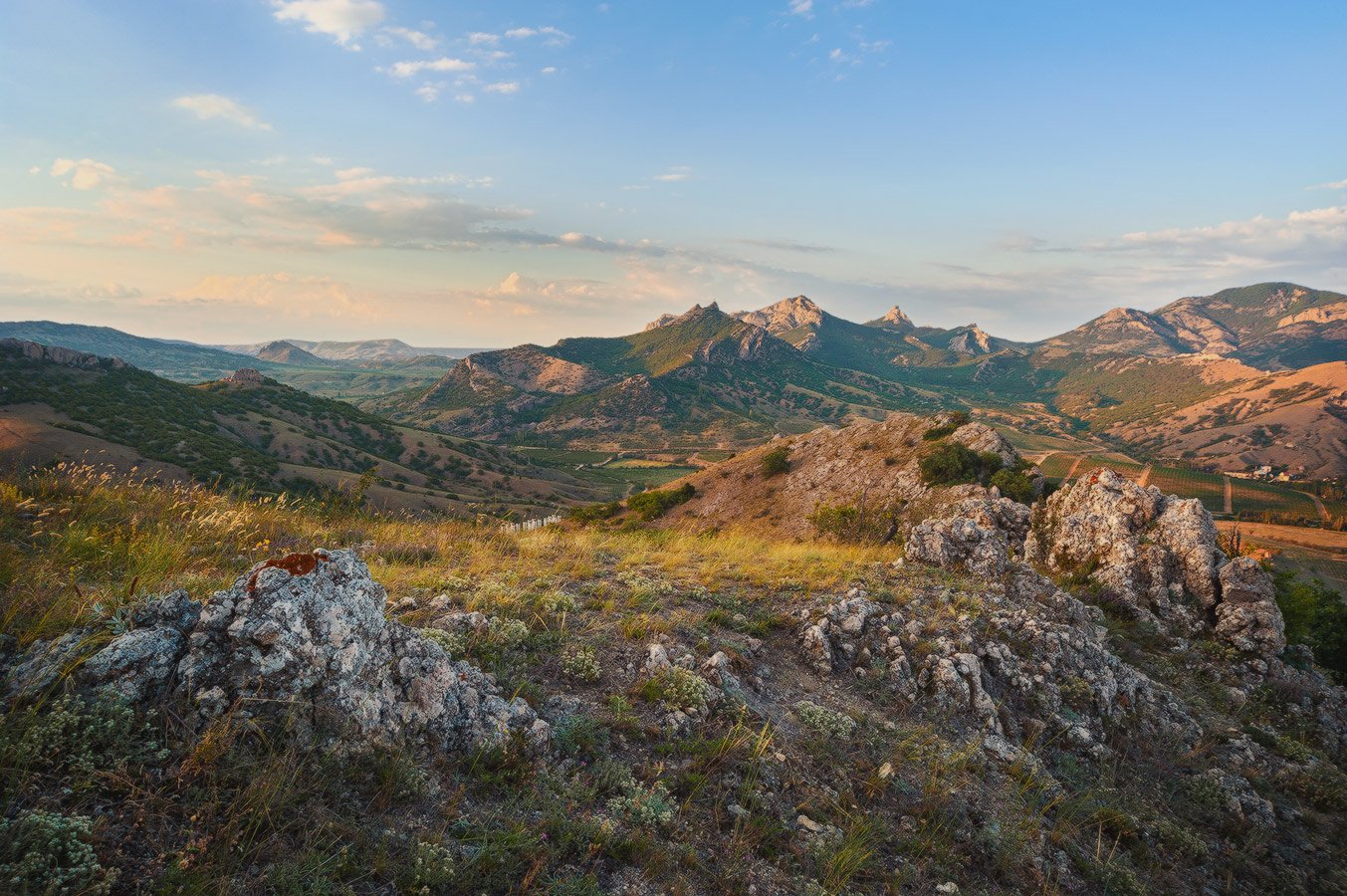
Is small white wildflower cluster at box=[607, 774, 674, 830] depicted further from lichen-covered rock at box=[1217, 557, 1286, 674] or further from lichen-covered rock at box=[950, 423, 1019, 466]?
lichen-covered rock at box=[950, 423, 1019, 466]

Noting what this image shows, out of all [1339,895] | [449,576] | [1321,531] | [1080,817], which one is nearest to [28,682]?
[449,576]

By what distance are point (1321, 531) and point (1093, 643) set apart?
19398 centimetres

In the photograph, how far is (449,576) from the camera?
9344 mm

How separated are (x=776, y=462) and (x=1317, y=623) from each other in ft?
143

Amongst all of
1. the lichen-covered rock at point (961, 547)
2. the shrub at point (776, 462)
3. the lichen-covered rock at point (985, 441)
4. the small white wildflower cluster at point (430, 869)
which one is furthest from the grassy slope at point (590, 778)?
the shrub at point (776, 462)

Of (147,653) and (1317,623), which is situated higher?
(147,653)

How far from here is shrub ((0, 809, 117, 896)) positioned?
2.98 metres

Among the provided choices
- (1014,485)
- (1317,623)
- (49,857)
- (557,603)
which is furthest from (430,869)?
(1014,485)

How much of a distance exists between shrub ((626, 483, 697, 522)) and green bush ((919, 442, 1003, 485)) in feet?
94.9

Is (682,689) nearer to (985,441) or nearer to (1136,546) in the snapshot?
(1136,546)

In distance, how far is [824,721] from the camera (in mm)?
7438

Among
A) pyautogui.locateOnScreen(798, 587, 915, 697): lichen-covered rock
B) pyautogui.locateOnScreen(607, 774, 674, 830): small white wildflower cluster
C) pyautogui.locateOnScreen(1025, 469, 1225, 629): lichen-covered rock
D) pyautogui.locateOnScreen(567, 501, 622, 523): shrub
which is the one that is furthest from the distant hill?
pyautogui.locateOnScreen(607, 774, 674, 830): small white wildflower cluster

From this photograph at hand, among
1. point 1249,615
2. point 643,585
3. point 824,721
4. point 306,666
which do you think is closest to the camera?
point 306,666

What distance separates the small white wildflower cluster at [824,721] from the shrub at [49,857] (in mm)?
6887
